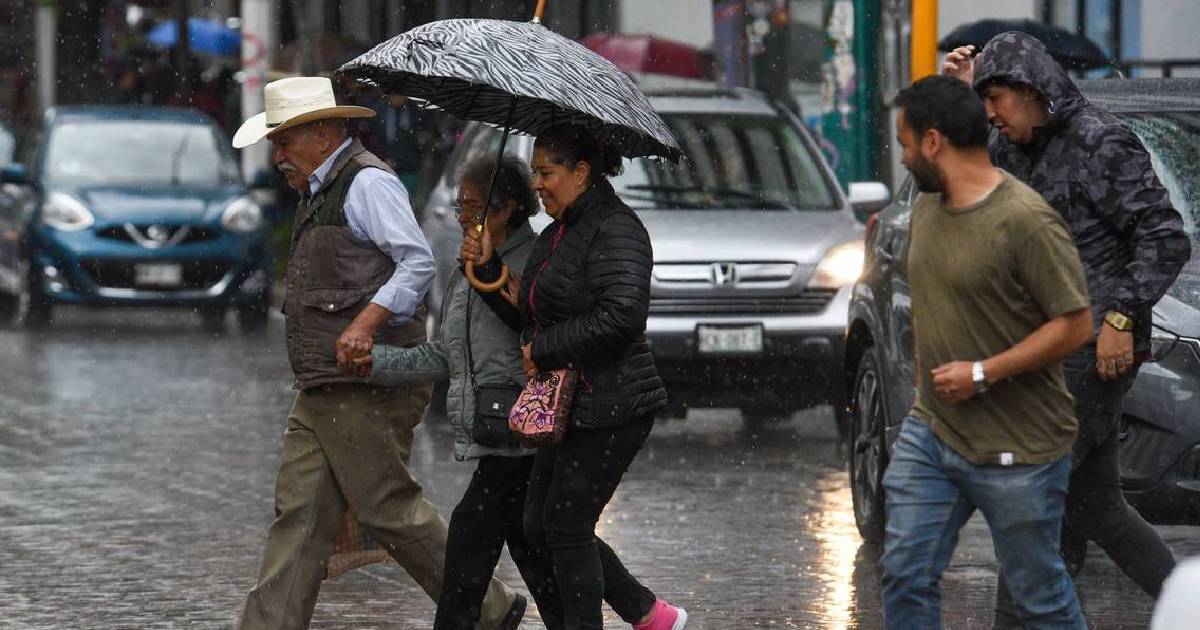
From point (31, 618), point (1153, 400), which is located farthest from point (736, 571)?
point (31, 618)

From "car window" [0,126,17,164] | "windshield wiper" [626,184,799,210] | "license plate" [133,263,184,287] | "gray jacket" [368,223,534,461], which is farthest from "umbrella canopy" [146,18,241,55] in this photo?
→ "gray jacket" [368,223,534,461]

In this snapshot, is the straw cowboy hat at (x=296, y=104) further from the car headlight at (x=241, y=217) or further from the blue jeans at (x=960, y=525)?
the car headlight at (x=241, y=217)

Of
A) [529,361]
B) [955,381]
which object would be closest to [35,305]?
[529,361]

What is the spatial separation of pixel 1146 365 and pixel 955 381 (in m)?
2.34

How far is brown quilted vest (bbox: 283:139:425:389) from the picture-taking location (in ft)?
21.3

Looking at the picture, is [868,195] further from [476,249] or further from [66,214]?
[66,214]

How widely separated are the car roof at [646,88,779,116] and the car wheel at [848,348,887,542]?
4323mm

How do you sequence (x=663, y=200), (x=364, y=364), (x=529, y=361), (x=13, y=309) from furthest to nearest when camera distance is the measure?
(x=13, y=309) → (x=663, y=200) → (x=364, y=364) → (x=529, y=361)

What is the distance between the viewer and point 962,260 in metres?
5.26

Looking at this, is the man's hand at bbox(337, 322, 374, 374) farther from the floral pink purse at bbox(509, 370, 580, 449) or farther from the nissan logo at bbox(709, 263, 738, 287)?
the nissan logo at bbox(709, 263, 738, 287)

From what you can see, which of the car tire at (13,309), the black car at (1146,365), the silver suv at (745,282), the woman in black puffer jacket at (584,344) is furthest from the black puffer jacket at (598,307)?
the car tire at (13,309)

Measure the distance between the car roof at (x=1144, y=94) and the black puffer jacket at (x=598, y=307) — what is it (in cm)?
279

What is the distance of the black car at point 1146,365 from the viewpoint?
24.0 ft

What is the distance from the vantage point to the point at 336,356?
644 cm
